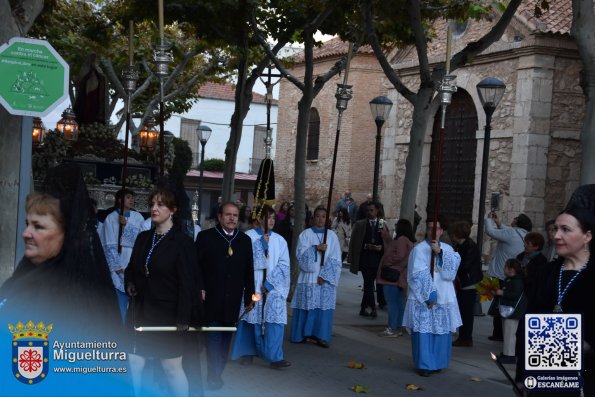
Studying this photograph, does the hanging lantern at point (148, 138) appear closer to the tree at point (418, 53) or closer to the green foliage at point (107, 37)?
the green foliage at point (107, 37)

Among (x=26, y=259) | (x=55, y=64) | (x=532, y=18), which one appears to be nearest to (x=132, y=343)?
A: (x=55, y=64)

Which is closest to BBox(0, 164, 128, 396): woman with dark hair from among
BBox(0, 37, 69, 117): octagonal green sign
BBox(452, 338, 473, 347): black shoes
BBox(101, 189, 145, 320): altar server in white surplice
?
BBox(0, 37, 69, 117): octagonal green sign

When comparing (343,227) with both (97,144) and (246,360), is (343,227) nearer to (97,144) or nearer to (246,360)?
(97,144)

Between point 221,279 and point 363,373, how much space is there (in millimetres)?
2287

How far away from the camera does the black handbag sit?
43.8 ft

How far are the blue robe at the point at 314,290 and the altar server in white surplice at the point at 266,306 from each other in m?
1.73

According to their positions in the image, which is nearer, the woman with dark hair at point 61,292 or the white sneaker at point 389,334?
the woman with dark hair at point 61,292

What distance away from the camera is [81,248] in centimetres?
446

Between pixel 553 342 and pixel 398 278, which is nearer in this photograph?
pixel 553 342

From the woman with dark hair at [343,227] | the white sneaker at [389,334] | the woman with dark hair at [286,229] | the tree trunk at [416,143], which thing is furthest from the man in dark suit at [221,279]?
the woman with dark hair at [343,227]

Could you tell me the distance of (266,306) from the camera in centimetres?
1066

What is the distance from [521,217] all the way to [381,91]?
21.3 meters

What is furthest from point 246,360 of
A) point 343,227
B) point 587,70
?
point 343,227

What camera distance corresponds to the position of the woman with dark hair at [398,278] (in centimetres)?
1342
